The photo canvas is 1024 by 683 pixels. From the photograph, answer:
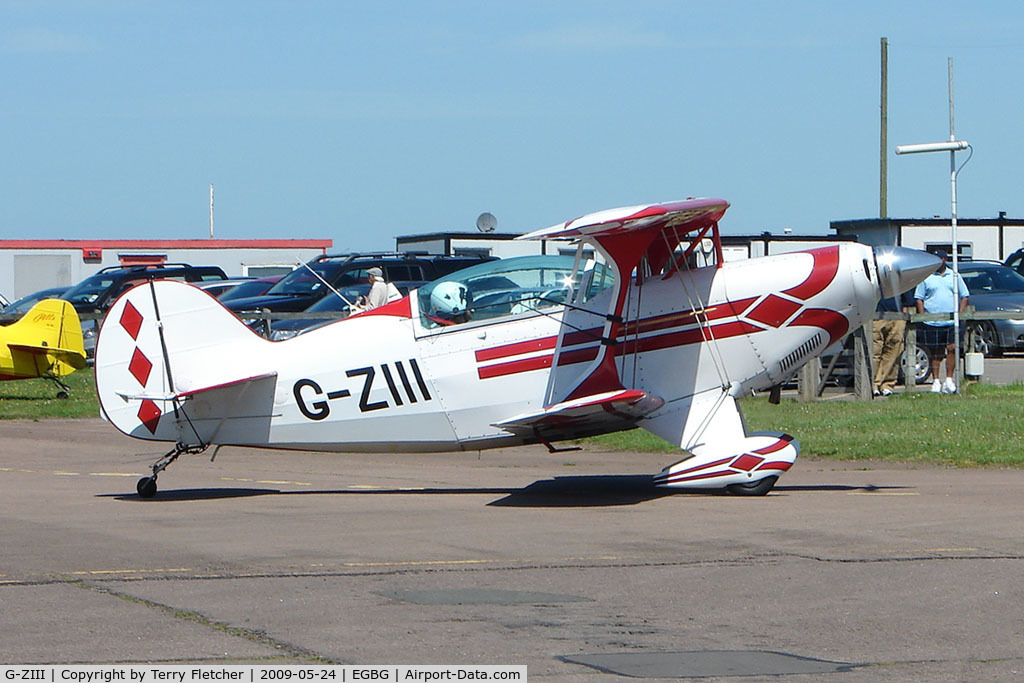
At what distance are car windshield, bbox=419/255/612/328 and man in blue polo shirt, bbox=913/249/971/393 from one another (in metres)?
9.37

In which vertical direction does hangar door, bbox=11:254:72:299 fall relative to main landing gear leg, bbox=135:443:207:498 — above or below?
above

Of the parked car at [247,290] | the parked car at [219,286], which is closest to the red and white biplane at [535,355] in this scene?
the parked car at [247,290]

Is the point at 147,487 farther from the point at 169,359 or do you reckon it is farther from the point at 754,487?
the point at 754,487

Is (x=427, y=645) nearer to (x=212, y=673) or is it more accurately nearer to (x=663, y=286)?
(x=212, y=673)

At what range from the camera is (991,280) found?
28875mm

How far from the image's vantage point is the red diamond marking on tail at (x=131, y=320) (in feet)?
40.5

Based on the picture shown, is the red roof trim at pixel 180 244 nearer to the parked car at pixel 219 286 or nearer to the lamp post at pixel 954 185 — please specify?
the parked car at pixel 219 286

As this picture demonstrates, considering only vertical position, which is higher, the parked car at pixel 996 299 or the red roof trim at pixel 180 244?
the red roof trim at pixel 180 244

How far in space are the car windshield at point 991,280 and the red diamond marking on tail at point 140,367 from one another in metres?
20.8

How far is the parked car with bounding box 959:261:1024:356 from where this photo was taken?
25281 mm

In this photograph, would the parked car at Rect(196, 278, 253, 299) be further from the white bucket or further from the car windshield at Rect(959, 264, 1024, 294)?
the white bucket

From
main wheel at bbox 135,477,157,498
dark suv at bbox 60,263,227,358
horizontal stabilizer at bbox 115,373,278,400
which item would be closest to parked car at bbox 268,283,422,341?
dark suv at bbox 60,263,227,358

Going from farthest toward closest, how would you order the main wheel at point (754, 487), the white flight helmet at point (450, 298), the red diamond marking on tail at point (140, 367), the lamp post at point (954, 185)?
the lamp post at point (954, 185), the red diamond marking on tail at point (140, 367), the white flight helmet at point (450, 298), the main wheel at point (754, 487)

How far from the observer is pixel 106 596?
298 inches
